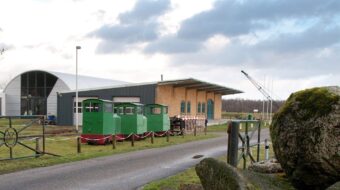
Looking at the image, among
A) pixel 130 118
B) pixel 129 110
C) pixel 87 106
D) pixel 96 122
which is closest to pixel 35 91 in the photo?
pixel 129 110

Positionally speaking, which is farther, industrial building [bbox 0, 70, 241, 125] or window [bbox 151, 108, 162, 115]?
industrial building [bbox 0, 70, 241, 125]

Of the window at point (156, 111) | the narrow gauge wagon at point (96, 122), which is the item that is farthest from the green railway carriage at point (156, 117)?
the narrow gauge wagon at point (96, 122)

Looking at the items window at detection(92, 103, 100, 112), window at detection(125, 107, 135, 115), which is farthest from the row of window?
window at detection(92, 103, 100, 112)

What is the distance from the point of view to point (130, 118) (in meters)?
26.3

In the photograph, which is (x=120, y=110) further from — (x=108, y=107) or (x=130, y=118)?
(x=108, y=107)

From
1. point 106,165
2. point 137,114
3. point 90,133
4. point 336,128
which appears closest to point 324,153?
point 336,128

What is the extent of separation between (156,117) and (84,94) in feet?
47.7

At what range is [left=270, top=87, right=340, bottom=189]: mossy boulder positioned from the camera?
671 centimetres

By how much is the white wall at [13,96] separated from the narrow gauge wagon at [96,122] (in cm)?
3089

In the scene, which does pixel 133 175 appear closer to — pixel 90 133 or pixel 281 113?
pixel 281 113

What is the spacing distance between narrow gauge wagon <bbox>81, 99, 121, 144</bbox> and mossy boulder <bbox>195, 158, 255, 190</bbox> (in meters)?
16.4

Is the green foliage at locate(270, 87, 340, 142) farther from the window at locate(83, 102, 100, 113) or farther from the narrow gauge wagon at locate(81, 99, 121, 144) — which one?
the window at locate(83, 102, 100, 113)

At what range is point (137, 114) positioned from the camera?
88.0 feet

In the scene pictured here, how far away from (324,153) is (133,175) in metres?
6.66
